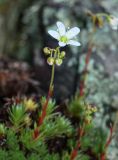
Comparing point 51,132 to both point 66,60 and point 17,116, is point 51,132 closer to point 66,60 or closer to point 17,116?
point 17,116

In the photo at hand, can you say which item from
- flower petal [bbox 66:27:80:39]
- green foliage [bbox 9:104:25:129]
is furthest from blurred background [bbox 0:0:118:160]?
flower petal [bbox 66:27:80:39]

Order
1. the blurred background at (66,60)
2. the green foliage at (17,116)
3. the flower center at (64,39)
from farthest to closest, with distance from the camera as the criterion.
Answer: the blurred background at (66,60), the green foliage at (17,116), the flower center at (64,39)

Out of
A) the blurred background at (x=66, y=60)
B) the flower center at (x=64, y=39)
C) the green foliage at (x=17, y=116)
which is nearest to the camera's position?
the flower center at (x=64, y=39)

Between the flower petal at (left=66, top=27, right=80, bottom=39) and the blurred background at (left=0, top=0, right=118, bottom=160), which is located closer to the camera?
the flower petal at (left=66, top=27, right=80, bottom=39)

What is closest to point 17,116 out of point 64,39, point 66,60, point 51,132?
point 51,132

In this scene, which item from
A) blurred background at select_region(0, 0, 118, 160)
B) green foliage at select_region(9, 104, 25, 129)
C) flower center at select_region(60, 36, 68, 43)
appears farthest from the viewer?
blurred background at select_region(0, 0, 118, 160)

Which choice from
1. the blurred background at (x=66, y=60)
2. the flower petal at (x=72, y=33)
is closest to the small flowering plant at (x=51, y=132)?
the flower petal at (x=72, y=33)

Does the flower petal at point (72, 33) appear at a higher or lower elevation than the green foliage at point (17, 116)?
higher

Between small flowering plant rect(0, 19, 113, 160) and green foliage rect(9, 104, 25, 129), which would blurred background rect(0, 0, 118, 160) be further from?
green foliage rect(9, 104, 25, 129)

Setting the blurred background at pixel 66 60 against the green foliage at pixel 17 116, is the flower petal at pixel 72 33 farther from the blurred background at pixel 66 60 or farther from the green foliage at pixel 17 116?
the blurred background at pixel 66 60

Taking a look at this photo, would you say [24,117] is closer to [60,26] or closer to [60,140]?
[60,140]
